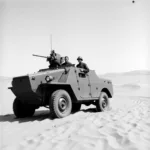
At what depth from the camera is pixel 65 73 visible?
7.23 metres

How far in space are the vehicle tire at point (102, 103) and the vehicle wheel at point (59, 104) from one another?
80.5 inches

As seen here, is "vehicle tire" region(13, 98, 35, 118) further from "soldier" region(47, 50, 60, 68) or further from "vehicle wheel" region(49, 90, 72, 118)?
"soldier" region(47, 50, 60, 68)

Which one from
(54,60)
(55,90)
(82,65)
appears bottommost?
(55,90)

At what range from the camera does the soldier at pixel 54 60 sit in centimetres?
848

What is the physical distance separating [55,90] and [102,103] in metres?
2.66

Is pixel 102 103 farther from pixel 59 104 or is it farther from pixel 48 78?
pixel 48 78

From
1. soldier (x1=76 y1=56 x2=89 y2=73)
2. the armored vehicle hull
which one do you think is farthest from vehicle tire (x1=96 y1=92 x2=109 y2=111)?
soldier (x1=76 y1=56 x2=89 y2=73)

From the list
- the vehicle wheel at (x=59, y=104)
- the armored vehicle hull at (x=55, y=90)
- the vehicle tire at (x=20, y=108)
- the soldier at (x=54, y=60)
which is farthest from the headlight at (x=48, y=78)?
the soldier at (x=54, y=60)

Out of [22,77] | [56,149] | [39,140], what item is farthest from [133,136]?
[22,77]

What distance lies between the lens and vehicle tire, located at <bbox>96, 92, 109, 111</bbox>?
849cm

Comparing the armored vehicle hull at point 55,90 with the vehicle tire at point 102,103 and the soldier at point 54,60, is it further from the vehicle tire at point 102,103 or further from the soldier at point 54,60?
the soldier at point 54,60

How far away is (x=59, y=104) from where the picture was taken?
6.47 m

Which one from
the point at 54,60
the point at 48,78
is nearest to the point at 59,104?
the point at 48,78

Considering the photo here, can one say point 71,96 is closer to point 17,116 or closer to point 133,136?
point 17,116
